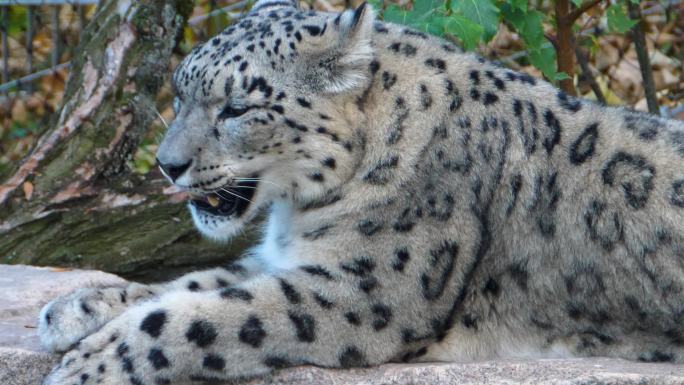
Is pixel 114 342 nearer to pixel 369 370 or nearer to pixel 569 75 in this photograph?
pixel 369 370

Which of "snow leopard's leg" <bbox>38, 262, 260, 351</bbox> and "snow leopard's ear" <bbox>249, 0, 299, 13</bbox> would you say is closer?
"snow leopard's leg" <bbox>38, 262, 260, 351</bbox>

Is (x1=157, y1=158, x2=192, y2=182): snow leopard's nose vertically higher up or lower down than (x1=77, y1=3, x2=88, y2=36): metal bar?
lower down

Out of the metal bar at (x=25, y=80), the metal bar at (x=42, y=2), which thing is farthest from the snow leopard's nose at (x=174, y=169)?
the metal bar at (x=42, y=2)

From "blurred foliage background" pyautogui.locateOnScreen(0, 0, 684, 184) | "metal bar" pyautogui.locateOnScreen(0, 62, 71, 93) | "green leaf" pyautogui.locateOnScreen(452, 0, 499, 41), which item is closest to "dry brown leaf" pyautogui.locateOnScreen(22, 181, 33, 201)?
"blurred foliage background" pyautogui.locateOnScreen(0, 0, 684, 184)

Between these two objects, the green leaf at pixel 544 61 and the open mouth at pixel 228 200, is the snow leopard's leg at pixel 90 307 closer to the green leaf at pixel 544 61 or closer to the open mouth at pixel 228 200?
the open mouth at pixel 228 200

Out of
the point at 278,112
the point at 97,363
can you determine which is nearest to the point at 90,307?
the point at 97,363

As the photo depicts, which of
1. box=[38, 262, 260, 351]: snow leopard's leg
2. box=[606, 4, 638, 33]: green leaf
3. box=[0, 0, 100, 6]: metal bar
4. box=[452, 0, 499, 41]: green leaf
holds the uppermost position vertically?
box=[0, 0, 100, 6]: metal bar

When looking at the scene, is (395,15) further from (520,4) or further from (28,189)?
(28,189)

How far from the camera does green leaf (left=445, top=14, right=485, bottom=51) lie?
4574mm

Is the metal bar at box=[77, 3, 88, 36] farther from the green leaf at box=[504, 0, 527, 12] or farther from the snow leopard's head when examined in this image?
the snow leopard's head

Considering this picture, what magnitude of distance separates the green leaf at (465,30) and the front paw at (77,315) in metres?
1.63

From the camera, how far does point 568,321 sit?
13.1 feet

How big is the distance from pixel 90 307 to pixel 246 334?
0.67 m

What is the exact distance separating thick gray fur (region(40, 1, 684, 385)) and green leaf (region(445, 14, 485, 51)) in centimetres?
45
